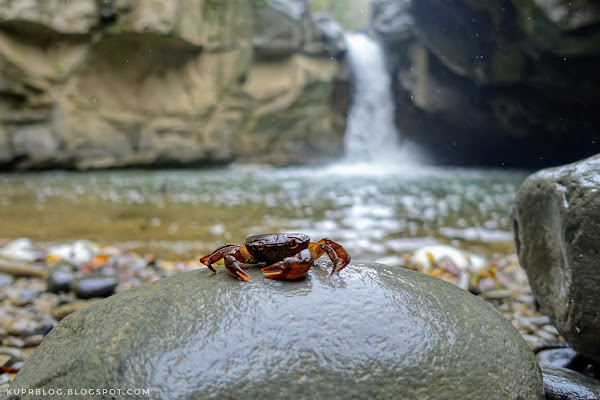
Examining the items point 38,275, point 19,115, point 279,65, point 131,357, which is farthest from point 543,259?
point 279,65

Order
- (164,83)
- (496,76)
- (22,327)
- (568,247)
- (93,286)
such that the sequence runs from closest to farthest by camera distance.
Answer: (568,247) → (22,327) → (93,286) → (496,76) → (164,83)

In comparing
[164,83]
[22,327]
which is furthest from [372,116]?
[22,327]

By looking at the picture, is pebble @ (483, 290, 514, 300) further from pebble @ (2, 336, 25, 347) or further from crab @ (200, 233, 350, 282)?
pebble @ (2, 336, 25, 347)

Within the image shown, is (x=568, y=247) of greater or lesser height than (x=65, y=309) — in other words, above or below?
above

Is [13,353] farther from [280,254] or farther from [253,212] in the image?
[253,212]

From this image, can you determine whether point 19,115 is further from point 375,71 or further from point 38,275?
A: point 375,71

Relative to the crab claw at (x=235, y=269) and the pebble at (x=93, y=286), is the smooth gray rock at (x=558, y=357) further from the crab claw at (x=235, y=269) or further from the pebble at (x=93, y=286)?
the pebble at (x=93, y=286)

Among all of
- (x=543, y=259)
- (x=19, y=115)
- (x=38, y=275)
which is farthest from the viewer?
(x=19, y=115)
